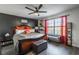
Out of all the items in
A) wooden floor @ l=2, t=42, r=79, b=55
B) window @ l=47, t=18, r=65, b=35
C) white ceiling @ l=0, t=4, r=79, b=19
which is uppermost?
white ceiling @ l=0, t=4, r=79, b=19

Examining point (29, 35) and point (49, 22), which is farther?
point (49, 22)

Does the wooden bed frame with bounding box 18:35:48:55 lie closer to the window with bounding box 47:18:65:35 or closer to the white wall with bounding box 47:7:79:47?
the window with bounding box 47:18:65:35

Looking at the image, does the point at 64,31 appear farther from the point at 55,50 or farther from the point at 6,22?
the point at 6,22

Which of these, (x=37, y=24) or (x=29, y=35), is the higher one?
(x=37, y=24)

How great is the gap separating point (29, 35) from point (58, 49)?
2.15ft

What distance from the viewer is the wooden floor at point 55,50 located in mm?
1617

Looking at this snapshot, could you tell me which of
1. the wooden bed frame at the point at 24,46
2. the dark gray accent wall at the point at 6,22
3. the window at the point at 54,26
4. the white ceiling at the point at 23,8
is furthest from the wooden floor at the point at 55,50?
the white ceiling at the point at 23,8

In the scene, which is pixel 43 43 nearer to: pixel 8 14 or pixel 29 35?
pixel 29 35

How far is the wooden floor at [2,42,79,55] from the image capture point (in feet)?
5.31

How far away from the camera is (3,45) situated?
162cm

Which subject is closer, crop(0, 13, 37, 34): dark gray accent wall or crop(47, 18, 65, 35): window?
crop(0, 13, 37, 34): dark gray accent wall

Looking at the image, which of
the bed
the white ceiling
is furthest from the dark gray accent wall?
the bed

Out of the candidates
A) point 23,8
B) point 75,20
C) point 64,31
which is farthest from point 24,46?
point 75,20
